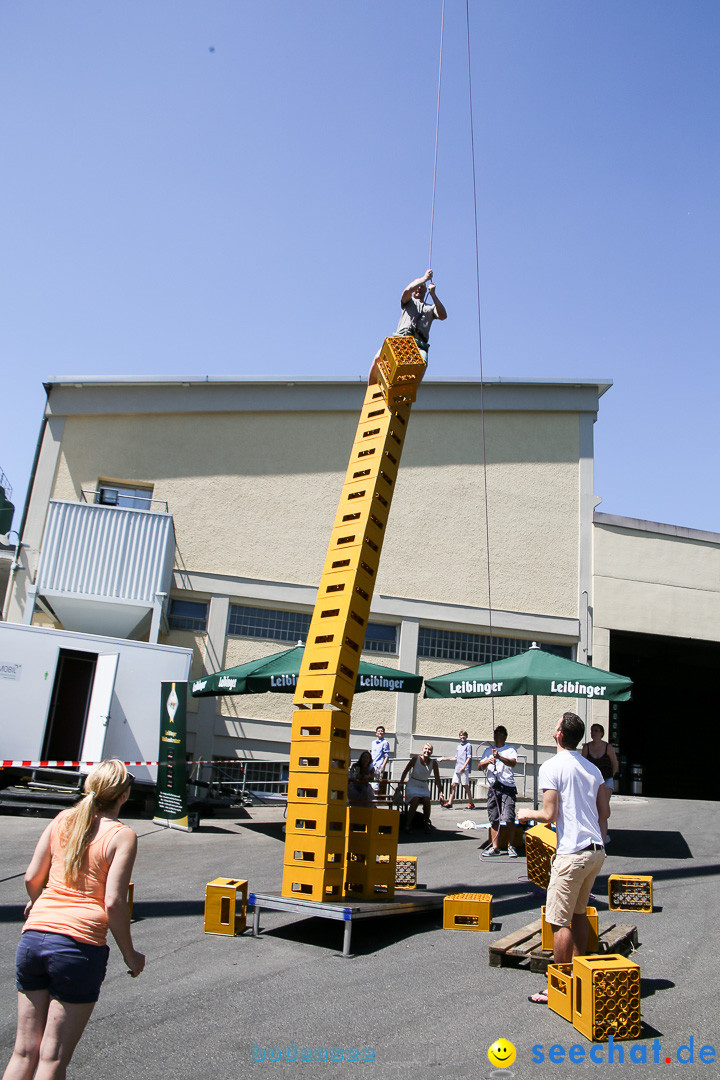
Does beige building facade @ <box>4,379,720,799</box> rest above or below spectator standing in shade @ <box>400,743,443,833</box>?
above

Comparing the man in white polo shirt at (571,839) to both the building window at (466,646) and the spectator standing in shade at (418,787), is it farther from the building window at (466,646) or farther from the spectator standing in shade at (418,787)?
the building window at (466,646)

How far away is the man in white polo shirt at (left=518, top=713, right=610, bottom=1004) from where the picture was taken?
5.30 meters

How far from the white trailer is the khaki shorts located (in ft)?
30.6

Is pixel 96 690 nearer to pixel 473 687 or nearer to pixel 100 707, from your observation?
pixel 100 707

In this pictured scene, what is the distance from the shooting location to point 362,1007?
5105mm

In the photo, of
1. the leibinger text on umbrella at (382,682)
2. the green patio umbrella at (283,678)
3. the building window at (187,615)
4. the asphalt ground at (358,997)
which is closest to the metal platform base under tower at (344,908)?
the asphalt ground at (358,997)

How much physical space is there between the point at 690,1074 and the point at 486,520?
1613cm

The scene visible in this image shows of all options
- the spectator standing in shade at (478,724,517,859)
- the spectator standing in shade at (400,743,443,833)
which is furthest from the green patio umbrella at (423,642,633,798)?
the spectator standing in shade at (400,743,443,833)

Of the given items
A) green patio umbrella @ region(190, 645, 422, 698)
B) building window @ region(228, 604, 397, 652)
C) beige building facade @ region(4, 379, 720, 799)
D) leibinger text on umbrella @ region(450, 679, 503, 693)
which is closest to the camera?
leibinger text on umbrella @ region(450, 679, 503, 693)

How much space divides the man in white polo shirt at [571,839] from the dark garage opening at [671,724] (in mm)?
23989

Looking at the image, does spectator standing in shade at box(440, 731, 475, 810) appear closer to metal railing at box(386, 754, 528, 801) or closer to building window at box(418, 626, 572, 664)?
metal railing at box(386, 754, 528, 801)

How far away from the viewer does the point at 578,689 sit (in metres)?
12.1

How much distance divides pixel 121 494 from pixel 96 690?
6.53 metres

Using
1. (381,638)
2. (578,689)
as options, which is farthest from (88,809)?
(381,638)
